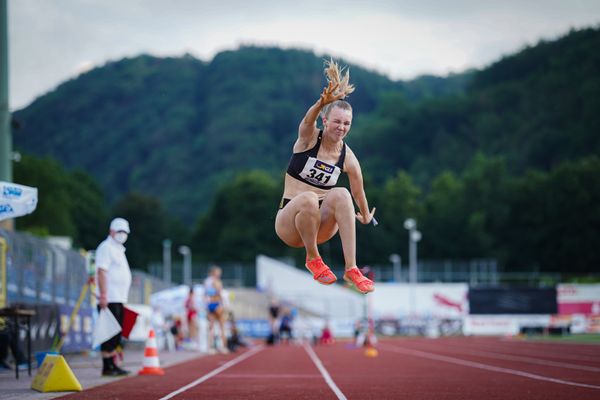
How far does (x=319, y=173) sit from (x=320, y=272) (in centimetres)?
104

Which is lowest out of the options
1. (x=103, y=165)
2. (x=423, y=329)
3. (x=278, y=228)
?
(x=423, y=329)

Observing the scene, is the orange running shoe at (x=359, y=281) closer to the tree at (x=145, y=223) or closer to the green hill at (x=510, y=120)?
the tree at (x=145, y=223)

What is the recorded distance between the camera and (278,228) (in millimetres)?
10102

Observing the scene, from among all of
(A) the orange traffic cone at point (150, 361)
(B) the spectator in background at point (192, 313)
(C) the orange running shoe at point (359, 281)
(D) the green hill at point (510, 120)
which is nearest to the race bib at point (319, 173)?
(C) the orange running shoe at point (359, 281)

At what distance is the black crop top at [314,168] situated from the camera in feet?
32.6

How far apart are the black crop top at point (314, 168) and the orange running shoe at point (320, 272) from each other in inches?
32.4

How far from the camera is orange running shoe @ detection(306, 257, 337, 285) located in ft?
32.2

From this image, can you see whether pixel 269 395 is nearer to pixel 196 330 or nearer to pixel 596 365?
pixel 596 365

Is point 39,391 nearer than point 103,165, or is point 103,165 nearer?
point 39,391

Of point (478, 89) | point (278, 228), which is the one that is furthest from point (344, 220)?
point (478, 89)

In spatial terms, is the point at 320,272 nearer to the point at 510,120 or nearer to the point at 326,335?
the point at 326,335

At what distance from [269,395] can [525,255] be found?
85.8 meters

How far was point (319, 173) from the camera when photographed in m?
10.0

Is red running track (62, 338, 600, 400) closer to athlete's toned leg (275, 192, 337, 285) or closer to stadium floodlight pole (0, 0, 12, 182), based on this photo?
athlete's toned leg (275, 192, 337, 285)
